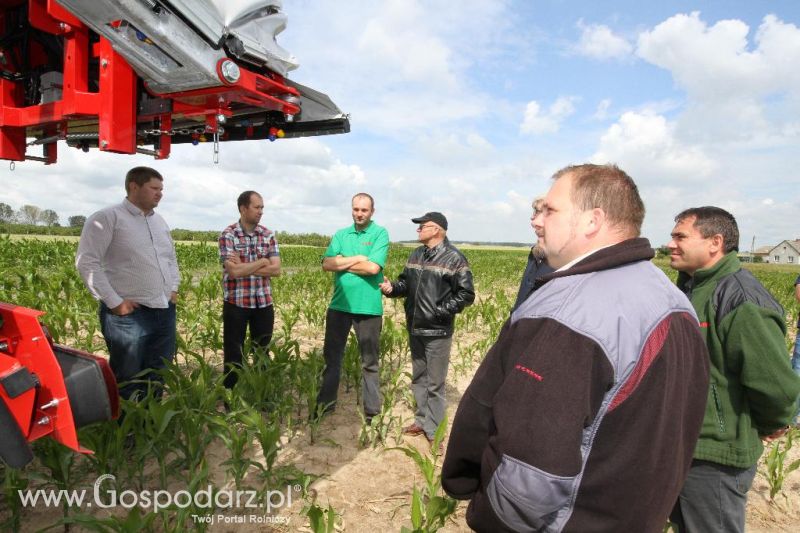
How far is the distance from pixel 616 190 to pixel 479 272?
1978 centimetres


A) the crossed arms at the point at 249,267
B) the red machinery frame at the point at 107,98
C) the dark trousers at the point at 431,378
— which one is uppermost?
the red machinery frame at the point at 107,98

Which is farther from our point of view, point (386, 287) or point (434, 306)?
point (386, 287)

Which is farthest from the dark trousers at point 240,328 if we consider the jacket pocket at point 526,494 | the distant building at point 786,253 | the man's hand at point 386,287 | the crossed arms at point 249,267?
the distant building at point 786,253

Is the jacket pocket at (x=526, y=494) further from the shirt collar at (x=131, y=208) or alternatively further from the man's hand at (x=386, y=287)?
the shirt collar at (x=131, y=208)

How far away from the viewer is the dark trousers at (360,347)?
14.2 feet

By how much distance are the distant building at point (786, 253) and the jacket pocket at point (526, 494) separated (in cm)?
10187

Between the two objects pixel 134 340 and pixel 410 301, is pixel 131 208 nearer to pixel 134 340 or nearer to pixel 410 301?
pixel 134 340

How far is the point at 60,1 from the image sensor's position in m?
1.85

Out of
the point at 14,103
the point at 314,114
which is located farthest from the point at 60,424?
the point at 314,114

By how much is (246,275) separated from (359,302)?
1.12m

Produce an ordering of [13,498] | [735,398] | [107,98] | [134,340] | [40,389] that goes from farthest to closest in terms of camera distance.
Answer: [134,340] → [13,498] → [735,398] → [107,98] → [40,389]

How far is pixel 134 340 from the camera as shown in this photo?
3.64 m

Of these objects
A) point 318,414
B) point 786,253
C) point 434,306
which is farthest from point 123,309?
point 786,253

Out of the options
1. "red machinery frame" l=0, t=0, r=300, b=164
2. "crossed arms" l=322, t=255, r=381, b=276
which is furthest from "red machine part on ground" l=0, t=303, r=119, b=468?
"crossed arms" l=322, t=255, r=381, b=276
